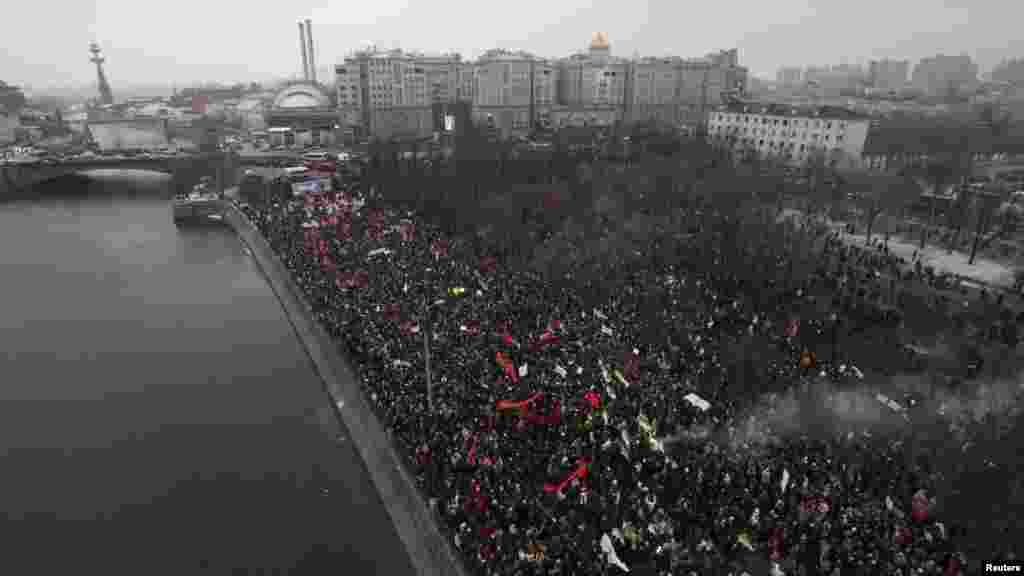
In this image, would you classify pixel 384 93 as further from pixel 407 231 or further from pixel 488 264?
pixel 488 264

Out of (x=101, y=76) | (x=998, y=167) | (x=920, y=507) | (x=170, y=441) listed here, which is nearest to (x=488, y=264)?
(x=170, y=441)

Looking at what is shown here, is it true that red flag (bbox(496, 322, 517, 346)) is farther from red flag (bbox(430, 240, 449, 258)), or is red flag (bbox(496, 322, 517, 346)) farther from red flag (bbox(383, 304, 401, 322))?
red flag (bbox(430, 240, 449, 258))

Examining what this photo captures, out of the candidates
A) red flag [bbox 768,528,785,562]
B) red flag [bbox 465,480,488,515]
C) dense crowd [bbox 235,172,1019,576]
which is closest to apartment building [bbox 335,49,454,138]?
dense crowd [bbox 235,172,1019,576]

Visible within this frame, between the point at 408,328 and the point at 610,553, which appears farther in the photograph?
the point at 408,328

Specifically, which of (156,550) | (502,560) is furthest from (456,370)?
(156,550)

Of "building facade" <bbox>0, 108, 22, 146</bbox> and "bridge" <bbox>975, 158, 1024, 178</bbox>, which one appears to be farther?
"building facade" <bbox>0, 108, 22, 146</bbox>

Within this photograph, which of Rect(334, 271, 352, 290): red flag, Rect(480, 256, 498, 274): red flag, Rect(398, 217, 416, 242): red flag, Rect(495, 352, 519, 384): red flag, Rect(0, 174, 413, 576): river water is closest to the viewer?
Rect(0, 174, 413, 576): river water

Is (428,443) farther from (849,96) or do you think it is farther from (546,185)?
(849,96)
